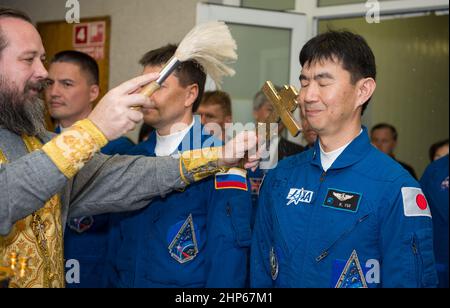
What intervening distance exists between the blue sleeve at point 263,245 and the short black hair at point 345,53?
1.56ft

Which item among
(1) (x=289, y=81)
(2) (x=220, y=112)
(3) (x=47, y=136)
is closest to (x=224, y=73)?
(3) (x=47, y=136)

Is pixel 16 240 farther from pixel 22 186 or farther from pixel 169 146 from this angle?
pixel 169 146

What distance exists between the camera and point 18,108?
193cm

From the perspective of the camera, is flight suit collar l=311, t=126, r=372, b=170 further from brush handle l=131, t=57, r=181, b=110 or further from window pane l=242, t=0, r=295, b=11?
window pane l=242, t=0, r=295, b=11

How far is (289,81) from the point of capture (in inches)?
204

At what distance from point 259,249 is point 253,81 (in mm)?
3028

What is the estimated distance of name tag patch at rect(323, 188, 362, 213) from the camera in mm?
2018

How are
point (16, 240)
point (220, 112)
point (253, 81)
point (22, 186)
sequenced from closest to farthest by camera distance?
point (22, 186) < point (16, 240) < point (220, 112) < point (253, 81)

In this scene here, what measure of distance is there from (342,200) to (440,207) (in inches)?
89.9

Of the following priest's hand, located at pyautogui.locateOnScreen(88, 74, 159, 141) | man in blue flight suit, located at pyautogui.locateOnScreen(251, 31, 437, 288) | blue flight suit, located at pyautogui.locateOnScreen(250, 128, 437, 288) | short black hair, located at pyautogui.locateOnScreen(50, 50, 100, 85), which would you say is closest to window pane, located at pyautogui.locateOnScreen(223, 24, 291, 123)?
short black hair, located at pyautogui.locateOnScreen(50, 50, 100, 85)

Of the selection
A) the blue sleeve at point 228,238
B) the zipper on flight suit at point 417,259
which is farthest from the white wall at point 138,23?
the zipper on flight suit at point 417,259

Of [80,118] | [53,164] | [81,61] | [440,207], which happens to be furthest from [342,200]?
[440,207]

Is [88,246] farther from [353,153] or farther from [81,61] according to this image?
[353,153]

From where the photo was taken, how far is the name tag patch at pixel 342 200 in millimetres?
2018
